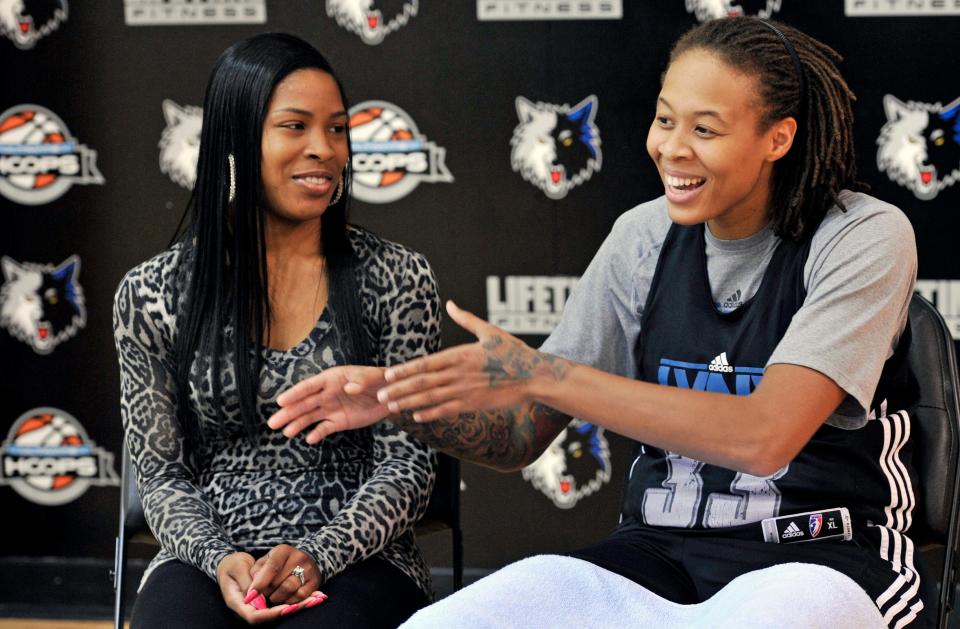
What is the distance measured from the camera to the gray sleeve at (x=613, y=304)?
185cm

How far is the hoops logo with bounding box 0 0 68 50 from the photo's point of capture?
3.27 metres

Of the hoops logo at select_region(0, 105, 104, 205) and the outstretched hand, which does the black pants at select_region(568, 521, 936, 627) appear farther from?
the hoops logo at select_region(0, 105, 104, 205)

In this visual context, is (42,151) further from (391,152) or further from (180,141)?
(391,152)

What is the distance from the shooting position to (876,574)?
1.55m

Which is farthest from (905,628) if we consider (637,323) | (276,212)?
(276,212)

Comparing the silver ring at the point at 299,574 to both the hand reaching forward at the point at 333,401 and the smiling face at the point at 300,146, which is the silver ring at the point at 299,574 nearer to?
the hand reaching forward at the point at 333,401

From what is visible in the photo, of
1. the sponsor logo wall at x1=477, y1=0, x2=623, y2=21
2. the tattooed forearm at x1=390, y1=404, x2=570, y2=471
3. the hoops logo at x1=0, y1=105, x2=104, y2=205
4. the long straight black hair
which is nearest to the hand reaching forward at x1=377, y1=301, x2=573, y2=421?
the tattooed forearm at x1=390, y1=404, x2=570, y2=471

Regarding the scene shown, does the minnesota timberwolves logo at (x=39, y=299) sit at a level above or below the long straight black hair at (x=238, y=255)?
below

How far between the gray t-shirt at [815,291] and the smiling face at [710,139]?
11 centimetres

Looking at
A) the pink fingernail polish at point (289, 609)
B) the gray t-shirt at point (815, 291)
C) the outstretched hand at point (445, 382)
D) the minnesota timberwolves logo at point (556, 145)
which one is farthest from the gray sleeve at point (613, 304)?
the minnesota timberwolves logo at point (556, 145)

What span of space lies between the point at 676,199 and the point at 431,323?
1.86ft

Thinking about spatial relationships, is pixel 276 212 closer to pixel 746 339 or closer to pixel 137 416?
pixel 137 416

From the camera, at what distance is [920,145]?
3.03 m

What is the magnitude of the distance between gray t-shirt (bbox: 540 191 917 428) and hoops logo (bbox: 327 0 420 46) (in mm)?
1515
